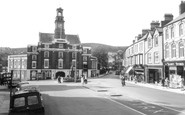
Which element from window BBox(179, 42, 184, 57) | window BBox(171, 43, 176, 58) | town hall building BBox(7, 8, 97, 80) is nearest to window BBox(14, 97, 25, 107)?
window BBox(179, 42, 184, 57)

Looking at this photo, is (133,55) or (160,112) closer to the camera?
(160,112)

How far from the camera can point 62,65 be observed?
7081cm

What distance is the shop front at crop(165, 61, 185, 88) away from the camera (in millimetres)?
30783

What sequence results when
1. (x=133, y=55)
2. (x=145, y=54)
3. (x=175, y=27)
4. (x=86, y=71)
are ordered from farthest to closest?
1. (x=86, y=71)
2. (x=133, y=55)
3. (x=145, y=54)
4. (x=175, y=27)

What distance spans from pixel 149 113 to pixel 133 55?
39.6 m

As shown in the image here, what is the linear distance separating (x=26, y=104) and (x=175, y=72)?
27.1m

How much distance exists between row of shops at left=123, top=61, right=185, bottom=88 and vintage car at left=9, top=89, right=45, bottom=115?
79.8 feet

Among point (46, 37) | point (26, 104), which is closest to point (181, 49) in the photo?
point (26, 104)

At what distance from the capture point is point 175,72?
107 feet

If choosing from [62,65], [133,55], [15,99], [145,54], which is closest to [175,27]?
[145,54]

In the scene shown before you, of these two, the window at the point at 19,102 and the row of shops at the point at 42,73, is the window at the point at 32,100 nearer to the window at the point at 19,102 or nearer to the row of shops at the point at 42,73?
the window at the point at 19,102

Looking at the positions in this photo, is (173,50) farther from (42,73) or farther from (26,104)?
(42,73)

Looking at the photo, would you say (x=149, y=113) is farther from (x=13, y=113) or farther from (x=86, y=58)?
(x=86, y=58)

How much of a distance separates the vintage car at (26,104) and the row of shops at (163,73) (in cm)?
2431
